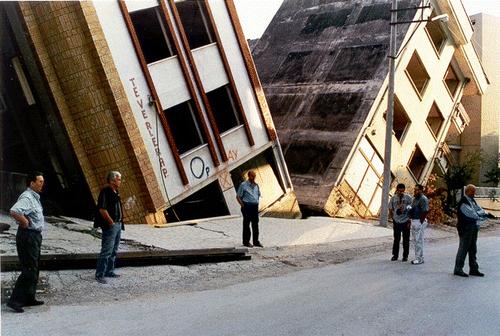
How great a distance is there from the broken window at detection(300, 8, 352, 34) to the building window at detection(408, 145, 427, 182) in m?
7.84

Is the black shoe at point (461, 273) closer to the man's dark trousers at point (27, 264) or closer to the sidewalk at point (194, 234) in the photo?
the sidewalk at point (194, 234)

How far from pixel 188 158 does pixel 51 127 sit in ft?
12.4

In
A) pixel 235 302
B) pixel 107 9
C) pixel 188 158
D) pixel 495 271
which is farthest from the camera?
pixel 188 158

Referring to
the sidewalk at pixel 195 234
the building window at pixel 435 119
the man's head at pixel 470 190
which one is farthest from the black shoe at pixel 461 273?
the building window at pixel 435 119

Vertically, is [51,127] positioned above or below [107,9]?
below

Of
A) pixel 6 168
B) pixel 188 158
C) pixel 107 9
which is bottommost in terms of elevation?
pixel 188 158

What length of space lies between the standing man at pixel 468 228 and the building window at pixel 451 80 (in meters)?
21.2

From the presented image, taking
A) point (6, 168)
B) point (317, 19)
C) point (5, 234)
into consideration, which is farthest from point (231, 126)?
point (317, 19)

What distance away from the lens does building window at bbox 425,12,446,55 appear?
1005 inches

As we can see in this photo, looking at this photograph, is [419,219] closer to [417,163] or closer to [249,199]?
[249,199]

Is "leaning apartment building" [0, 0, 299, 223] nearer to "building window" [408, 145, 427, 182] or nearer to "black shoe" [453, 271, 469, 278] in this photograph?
"black shoe" [453, 271, 469, 278]

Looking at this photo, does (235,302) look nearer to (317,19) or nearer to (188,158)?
(188,158)

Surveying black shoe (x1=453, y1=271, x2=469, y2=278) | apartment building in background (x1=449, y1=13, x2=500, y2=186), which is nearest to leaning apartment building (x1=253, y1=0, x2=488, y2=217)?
apartment building in background (x1=449, y1=13, x2=500, y2=186)

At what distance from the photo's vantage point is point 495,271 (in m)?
9.66
